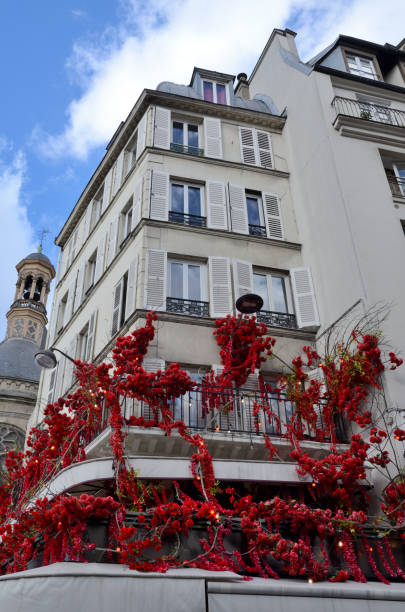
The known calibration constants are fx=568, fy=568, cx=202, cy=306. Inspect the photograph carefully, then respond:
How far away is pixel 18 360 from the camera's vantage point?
97.0ft

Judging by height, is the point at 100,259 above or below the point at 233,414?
above

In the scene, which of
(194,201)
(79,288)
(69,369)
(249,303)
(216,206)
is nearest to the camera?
(249,303)

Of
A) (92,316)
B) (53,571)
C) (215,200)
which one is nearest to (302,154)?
(215,200)

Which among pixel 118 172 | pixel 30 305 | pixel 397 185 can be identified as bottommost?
pixel 397 185

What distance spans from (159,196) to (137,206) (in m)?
0.55

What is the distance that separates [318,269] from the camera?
11.8 m

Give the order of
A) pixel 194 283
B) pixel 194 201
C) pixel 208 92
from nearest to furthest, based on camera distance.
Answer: pixel 194 283 < pixel 194 201 < pixel 208 92

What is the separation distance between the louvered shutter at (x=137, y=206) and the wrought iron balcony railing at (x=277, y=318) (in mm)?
3329

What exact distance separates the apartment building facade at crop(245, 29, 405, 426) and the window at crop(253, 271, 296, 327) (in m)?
0.64

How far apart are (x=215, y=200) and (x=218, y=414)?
17.6 ft

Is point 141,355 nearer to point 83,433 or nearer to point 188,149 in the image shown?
point 83,433

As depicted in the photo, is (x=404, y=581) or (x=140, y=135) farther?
(x=140, y=135)

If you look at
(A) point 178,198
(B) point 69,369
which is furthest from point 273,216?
(B) point 69,369

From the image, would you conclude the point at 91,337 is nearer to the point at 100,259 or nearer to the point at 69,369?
the point at 69,369
